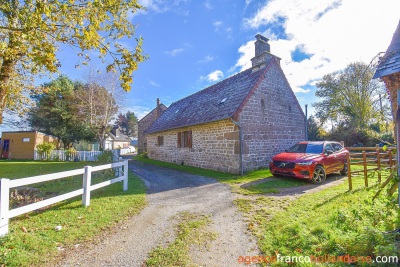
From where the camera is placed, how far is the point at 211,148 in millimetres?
11609

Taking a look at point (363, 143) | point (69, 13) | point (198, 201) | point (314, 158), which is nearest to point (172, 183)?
point (198, 201)

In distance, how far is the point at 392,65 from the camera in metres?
3.83

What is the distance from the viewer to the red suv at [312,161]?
24.9ft

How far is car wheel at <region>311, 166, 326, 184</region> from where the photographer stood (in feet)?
25.3

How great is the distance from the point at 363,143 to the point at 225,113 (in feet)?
63.0

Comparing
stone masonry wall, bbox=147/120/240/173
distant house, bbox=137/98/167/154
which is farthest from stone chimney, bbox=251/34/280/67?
distant house, bbox=137/98/167/154

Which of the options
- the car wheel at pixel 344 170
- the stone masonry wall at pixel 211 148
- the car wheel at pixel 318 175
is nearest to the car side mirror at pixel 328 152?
the car wheel at pixel 318 175

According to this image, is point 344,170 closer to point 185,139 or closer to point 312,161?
point 312,161

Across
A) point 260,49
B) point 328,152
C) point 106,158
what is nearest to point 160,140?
point 106,158

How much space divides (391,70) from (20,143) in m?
28.2

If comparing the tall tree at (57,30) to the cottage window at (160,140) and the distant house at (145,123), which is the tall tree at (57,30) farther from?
the distant house at (145,123)

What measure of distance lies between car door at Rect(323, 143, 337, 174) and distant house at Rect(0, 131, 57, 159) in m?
25.1

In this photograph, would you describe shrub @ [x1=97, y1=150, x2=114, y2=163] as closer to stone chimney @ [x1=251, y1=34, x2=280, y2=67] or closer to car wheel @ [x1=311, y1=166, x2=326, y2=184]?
car wheel @ [x1=311, y1=166, x2=326, y2=184]

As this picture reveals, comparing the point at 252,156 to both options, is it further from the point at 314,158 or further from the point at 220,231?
the point at 220,231
